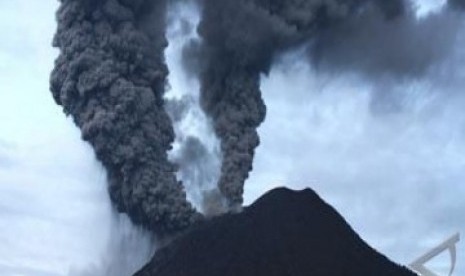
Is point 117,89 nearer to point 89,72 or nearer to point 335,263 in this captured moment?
point 89,72

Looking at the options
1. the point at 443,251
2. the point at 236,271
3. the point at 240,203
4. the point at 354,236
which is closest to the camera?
the point at 236,271

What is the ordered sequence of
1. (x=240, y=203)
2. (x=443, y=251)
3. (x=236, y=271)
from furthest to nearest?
(x=443, y=251), (x=240, y=203), (x=236, y=271)

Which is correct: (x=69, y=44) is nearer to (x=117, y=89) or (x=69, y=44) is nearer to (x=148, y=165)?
(x=117, y=89)

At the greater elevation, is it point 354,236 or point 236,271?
point 354,236

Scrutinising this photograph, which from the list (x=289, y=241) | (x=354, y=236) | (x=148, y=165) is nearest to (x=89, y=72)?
(x=148, y=165)

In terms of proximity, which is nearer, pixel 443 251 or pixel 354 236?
pixel 354 236

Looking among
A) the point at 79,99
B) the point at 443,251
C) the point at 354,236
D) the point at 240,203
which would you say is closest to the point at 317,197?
the point at 354,236

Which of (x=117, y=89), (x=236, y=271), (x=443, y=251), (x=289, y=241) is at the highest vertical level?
(x=443, y=251)
